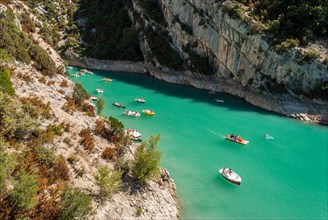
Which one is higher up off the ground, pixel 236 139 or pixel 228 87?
pixel 236 139

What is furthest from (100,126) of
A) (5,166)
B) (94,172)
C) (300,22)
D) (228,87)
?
(300,22)

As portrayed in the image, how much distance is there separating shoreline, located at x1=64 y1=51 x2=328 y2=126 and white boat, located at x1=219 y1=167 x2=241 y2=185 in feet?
94.3

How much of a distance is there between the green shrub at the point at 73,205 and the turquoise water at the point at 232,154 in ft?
35.6

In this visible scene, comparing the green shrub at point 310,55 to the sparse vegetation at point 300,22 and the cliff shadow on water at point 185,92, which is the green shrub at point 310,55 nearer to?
the sparse vegetation at point 300,22

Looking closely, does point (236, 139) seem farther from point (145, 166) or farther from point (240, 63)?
point (240, 63)

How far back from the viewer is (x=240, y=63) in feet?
233

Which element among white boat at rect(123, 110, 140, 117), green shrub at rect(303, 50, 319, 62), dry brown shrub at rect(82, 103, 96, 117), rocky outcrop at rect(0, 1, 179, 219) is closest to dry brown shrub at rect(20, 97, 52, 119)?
→ rocky outcrop at rect(0, 1, 179, 219)

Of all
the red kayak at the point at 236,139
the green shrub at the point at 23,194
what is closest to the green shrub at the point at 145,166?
the green shrub at the point at 23,194

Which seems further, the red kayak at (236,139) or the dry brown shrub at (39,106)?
the red kayak at (236,139)

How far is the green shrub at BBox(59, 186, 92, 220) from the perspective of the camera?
19.0 meters

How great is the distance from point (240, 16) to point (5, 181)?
5948 cm

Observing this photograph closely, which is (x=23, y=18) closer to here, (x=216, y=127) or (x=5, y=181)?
(x=216, y=127)

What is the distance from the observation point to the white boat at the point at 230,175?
35.5m

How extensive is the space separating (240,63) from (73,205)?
189 feet
